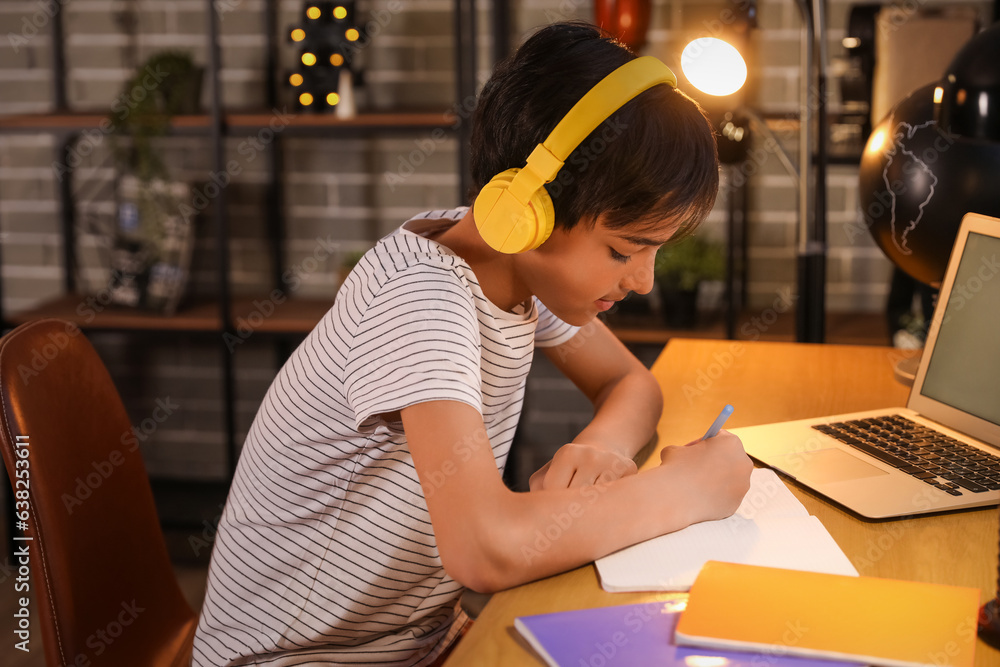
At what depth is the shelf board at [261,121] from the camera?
2215mm

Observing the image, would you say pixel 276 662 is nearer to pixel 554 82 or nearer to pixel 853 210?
pixel 554 82

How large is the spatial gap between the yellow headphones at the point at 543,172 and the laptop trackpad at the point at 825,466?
353mm

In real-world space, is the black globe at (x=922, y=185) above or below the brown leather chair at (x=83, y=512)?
above

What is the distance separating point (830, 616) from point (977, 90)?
0.60m

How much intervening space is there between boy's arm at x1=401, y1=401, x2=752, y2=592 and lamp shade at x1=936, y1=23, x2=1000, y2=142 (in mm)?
492

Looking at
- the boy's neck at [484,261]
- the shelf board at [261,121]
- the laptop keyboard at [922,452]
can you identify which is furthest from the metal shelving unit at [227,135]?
the laptop keyboard at [922,452]

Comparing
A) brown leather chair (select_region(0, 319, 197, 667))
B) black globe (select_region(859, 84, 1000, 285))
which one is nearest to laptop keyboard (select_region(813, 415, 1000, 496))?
black globe (select_region(859, 84, 1000, 285))

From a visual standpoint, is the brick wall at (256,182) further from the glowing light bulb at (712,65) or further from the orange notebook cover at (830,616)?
the orange notebook cover at (830,616)

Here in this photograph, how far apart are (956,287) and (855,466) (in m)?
0.27

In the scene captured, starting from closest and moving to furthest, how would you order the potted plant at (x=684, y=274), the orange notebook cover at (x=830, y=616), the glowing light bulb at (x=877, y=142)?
the orange notebook cover at (x=830, y=616) → the glowing light bulb at (x=877, y=142) → the potted plant at (x=684, y=274)

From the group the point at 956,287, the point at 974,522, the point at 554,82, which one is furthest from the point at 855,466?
the point at 554,82

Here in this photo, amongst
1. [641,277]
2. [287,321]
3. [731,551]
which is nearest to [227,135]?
[287,321]

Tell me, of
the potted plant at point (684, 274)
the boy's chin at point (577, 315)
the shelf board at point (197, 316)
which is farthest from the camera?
the shelf board at point (197, 316)

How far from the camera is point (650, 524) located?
2.58 feet
